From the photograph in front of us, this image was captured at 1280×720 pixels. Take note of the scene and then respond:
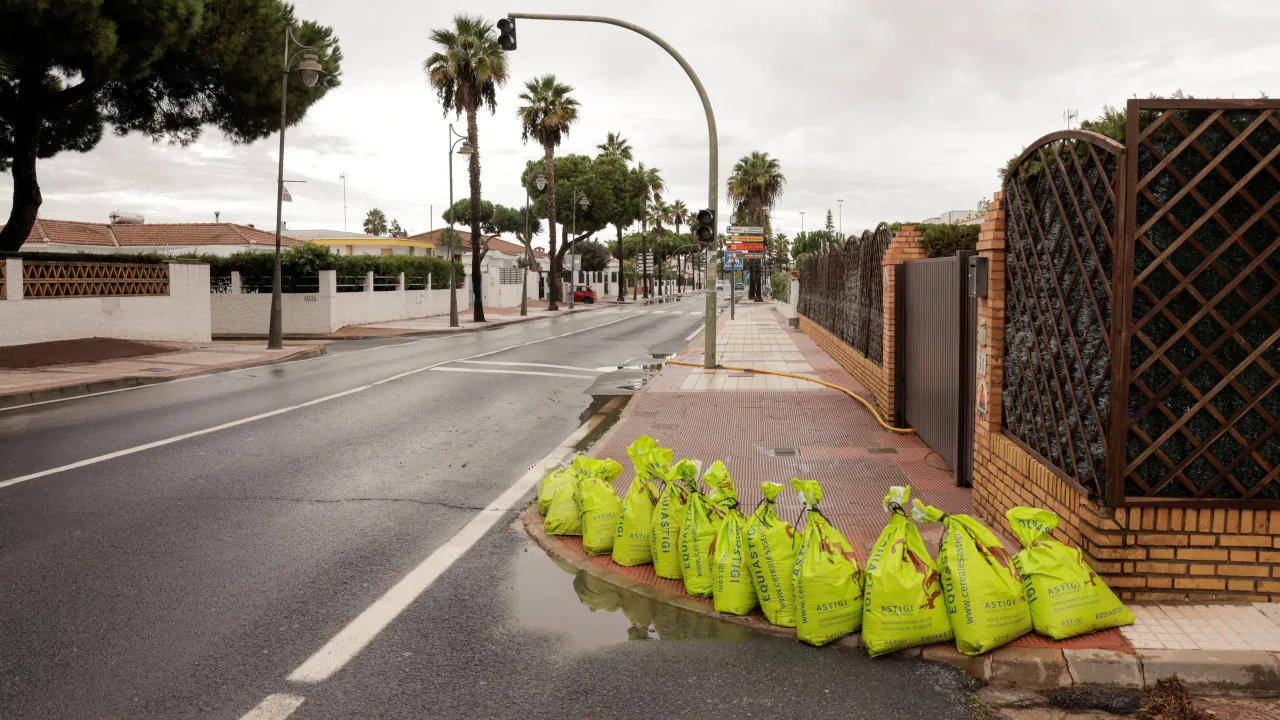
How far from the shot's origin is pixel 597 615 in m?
4.69

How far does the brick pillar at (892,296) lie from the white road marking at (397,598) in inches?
176

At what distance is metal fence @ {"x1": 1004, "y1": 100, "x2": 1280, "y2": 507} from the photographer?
4191 millimetres

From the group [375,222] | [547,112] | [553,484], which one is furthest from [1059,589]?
[375,222]

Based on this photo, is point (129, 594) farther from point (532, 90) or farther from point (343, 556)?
point (532, 90)

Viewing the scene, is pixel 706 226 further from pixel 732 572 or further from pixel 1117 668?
pixel 1117 668

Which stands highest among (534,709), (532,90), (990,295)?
(532,90)

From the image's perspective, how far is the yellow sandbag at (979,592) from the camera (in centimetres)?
404

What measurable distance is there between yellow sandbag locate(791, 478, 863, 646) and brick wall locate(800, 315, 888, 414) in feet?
20.9

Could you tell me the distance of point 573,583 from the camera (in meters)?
5.20

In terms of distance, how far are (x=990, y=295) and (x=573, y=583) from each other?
3293 mm

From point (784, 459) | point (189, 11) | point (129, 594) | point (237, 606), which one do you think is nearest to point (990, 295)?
point (784, 459)

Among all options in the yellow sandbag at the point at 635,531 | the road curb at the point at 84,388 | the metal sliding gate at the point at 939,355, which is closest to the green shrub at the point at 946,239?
the metal sliding gate at the point at 939,355

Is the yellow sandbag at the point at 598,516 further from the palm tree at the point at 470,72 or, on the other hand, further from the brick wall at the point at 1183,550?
the palm tree at the point at 470,72

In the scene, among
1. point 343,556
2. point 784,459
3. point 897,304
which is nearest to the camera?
→ point 343,556
